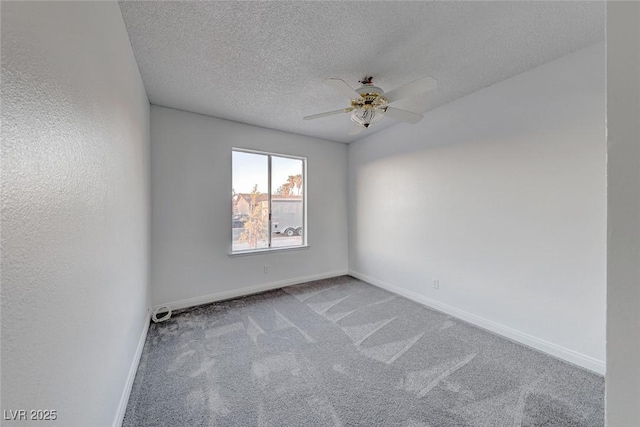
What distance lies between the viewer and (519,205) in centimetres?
226

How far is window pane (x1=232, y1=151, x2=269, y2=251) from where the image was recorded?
3.50 meters

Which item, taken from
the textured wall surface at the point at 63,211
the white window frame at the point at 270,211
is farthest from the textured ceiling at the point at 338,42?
the white window frame at the point at 270,211

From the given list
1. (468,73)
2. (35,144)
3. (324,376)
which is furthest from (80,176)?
(468,73)

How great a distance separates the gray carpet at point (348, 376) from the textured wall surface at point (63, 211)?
50cm

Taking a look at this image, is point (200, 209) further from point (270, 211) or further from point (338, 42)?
point (338, 42)

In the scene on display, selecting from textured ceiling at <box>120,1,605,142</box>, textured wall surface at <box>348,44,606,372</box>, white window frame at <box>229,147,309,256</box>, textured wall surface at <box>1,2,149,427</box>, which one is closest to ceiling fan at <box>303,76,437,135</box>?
textured ceiling at <box>120,1,605,142</box>

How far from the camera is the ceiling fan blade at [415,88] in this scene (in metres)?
1.72

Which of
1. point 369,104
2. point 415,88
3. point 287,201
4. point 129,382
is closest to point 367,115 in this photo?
point 369,104

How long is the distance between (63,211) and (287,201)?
10.5 feet

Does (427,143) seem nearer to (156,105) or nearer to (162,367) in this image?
(156,105)

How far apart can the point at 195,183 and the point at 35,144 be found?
2615mm

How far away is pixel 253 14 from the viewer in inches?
61.7

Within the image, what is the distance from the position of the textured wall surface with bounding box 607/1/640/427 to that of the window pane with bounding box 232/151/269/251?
349 centimetres

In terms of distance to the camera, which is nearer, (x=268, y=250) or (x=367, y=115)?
(x=367, y=115)
